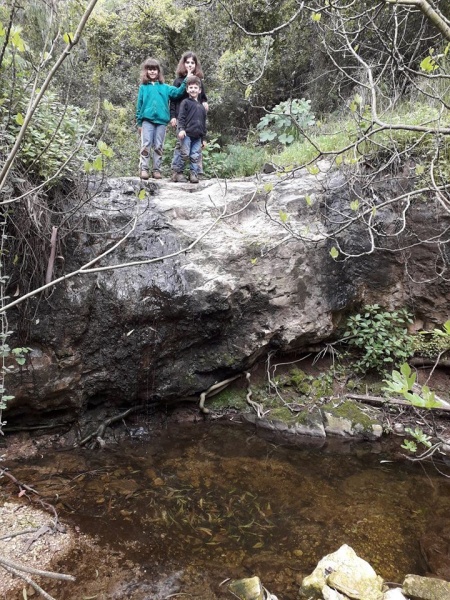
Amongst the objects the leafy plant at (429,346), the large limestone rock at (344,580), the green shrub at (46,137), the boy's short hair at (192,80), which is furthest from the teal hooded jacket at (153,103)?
the large limestone rock at (344,580)

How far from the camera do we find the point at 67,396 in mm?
4070

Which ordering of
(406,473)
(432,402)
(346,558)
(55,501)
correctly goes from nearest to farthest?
(432,402) → (346,558) → (55,501) → (406,473)

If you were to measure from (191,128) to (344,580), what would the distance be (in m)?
5.21

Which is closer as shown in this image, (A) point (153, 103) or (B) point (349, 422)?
(B) point (349, 422)

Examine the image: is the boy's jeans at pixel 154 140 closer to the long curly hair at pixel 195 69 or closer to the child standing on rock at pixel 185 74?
the child standing on rock at pixel 185 74

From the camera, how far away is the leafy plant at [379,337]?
509 centimetres

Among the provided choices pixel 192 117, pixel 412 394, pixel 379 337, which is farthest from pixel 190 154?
pixel 412 394

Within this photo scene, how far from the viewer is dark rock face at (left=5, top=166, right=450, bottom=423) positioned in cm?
402

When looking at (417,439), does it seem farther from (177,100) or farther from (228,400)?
(177,100)

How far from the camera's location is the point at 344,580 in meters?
2.51

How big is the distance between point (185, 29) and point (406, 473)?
871cm

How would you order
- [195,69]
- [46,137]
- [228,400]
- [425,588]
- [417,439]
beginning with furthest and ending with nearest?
[195,69] < [228,400] < [46,137] < [417,439] < [425,588]

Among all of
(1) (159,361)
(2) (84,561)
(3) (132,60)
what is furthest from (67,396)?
(3) (132,60)

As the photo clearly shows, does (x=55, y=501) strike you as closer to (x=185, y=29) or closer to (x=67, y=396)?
(x=67, y=396)
